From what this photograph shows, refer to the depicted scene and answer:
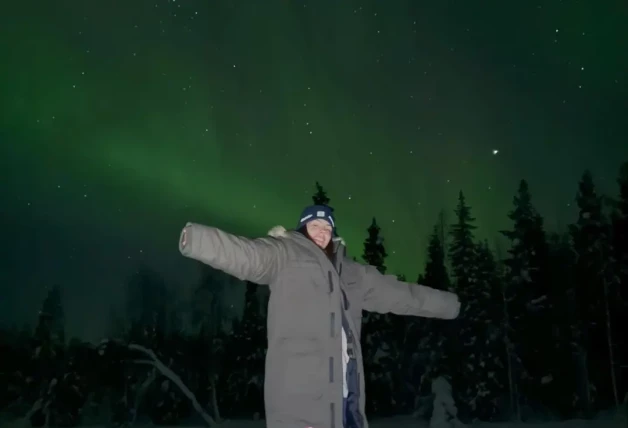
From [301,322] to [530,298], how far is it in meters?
34.5

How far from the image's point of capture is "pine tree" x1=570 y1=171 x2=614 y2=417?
34.3m

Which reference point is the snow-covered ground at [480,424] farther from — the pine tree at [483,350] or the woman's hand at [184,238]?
the woman's hand at [184,238]

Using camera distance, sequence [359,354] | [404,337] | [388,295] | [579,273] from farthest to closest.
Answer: [404,337] < [579,273] < [388,295] < [359,354]

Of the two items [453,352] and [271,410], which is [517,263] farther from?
[271,410]

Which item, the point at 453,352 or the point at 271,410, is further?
the point at 453,352

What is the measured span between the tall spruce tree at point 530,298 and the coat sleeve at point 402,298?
3304 cm

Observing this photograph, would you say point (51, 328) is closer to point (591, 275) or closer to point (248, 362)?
point (248, 362)

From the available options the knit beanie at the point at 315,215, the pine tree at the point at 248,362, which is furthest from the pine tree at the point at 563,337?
the knit beanie at the point at 315,215

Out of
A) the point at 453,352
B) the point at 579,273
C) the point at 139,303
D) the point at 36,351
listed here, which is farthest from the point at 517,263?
the point at 139,303

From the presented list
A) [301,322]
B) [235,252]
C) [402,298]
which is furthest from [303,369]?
[402,298]

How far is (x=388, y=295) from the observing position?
4.22 metres

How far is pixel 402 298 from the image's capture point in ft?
14.0

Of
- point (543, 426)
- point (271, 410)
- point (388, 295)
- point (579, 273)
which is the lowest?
point (543, 426)

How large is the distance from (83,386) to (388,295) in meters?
49.3
